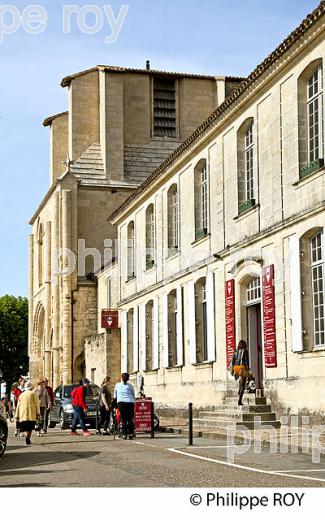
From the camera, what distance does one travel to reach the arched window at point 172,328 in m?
32.2

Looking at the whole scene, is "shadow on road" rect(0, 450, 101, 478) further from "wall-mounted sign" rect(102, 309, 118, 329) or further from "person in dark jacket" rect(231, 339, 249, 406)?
"wall-mounted sign" rect(102, 309, 118, 329)

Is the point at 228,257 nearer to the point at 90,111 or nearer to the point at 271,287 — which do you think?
the point at 271,287

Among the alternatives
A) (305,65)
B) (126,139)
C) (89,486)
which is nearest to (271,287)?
(305,65)

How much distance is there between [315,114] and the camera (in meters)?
21.5

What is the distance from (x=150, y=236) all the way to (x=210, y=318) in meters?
9.37

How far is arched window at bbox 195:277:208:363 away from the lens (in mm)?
29234

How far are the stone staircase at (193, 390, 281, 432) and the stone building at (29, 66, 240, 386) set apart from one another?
82.8 feet

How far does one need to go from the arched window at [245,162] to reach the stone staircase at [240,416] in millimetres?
5156

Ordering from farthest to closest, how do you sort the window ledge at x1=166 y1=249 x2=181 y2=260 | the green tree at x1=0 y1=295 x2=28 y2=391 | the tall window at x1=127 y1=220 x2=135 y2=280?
the green tree at x1=0 y1=295 x2=28 y2=391 → the tall window at x1=127 y1=220 x2=135 y2=280 → the window ledge at x1=166 y1=249 x2=181 y2=260

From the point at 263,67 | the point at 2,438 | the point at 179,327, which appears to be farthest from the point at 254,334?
the point at 2,438

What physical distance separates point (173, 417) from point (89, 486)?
19.3 meters

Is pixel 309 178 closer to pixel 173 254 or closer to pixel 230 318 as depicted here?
pixel 230 318

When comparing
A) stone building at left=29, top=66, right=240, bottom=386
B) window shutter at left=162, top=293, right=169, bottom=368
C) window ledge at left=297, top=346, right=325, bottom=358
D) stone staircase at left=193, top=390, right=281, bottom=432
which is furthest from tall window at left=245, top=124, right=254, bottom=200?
stone building at left=29, top=66, right=240, bottom=386

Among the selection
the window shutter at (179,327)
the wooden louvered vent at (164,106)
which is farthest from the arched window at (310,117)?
the wooden louvered vent at (164,106)
